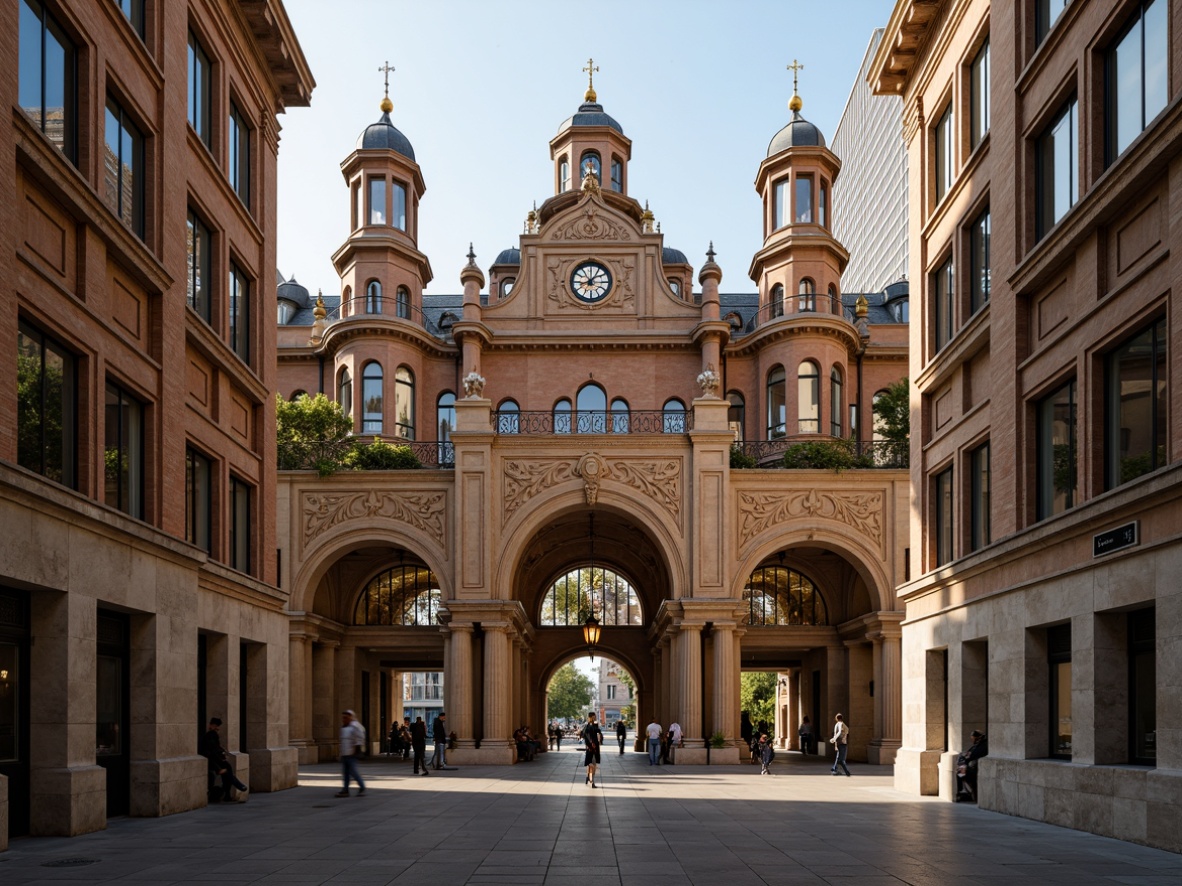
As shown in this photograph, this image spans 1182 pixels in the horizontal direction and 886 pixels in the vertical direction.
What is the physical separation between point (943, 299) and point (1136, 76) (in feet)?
32.7

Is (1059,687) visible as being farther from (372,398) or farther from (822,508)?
(372,398)

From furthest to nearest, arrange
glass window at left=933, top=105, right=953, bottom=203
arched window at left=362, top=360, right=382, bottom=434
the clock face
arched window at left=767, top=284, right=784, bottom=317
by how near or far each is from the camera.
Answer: arched window at left=767, top=284, right=784, bottom=317, the clock face, arched window at left=362, top=360, right=382, bottom=434, glass window at left=933, top=105, right=953, bottom=203

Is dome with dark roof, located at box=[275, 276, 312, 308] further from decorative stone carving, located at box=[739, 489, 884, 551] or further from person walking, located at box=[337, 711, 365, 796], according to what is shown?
person walking, located at box=[337, 711, 365, 796]

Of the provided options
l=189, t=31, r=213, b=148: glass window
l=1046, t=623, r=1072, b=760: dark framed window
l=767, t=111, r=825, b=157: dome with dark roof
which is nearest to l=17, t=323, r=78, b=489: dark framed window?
l=189, t=31, r=213, b=148: glass window

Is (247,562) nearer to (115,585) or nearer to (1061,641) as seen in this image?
(115,585)

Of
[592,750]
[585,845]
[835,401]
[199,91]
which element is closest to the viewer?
[585,845]

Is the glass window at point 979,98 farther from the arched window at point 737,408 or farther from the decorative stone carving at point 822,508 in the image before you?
the arched window at point 737,408

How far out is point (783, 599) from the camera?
46.9m

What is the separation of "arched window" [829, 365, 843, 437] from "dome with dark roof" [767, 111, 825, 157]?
9.58 meters

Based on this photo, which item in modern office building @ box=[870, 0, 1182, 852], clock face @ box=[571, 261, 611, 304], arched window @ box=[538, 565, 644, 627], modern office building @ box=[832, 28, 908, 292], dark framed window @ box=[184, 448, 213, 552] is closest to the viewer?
modern office building @ box=[870, 0, 1182, 852]

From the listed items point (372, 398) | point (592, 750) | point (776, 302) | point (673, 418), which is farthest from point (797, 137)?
point (592, 750)

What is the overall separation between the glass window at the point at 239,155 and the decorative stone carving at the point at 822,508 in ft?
58.6

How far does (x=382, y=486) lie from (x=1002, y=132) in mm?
22647

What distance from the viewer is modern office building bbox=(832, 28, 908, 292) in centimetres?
11650
